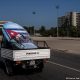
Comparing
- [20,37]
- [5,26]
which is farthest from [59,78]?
[5,26]

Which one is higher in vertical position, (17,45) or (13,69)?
(17,45)

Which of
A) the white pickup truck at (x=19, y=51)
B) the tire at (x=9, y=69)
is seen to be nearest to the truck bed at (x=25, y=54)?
the white pickup truck at (x=19, y=51)

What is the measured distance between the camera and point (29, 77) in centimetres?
1378

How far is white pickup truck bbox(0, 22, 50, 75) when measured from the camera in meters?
14.0

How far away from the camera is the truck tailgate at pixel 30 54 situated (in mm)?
13781

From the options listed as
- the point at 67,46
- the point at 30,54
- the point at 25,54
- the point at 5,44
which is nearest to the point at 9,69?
the point at 25,54

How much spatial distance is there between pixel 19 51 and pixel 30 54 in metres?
0.61

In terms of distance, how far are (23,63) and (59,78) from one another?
77.7 inches

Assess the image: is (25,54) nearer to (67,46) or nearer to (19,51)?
(19,51)

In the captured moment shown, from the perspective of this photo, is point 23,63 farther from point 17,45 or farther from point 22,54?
point 17,45

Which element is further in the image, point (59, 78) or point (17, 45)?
point (17, 45)

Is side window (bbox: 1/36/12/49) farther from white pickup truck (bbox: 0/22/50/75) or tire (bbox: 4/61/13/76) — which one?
tire (bbox: 4/61/13/76)

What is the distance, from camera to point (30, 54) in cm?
1422

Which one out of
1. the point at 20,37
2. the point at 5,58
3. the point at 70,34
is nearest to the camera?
the point at 5,58
